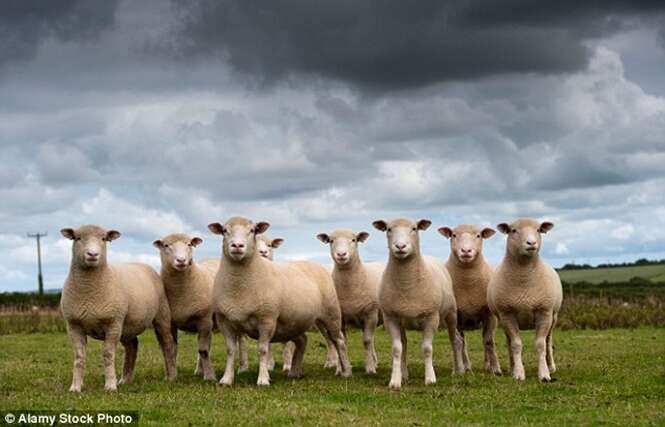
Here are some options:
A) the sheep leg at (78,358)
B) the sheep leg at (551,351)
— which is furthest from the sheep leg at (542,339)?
the sheep leg at (78,358)

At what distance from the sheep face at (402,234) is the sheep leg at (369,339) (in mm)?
2526

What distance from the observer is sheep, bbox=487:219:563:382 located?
1689 centimetres

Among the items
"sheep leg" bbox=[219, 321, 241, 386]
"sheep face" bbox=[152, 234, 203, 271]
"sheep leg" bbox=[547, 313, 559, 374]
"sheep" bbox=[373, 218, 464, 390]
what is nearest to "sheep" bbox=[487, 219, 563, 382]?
"sheep" bbox=[373, 218, 464, 390]

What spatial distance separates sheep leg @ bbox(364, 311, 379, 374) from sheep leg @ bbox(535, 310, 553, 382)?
3239mm

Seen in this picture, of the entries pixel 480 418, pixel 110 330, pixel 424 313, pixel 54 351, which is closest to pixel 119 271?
pixel 110 330

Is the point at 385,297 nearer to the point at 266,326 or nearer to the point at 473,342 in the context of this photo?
the point at 266,326

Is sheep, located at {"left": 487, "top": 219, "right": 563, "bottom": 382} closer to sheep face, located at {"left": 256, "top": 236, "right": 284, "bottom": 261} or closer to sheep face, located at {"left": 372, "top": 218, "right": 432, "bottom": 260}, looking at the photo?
sheep face, located at {"left": 372, "top": 218, "right": 432, "bottom": 260}

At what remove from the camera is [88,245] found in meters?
15.4

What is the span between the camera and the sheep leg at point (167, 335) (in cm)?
1725

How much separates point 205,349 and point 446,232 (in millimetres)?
5092

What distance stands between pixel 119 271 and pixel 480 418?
6968 millimetres

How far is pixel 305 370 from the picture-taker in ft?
65.3

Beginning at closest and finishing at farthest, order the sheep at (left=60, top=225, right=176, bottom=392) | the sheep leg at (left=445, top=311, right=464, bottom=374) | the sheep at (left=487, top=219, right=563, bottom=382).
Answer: the sheep at (left=60, top=225, right=176, bottom=392) < the sheep at (left=487, top=219, right=563, bottom=382) < the sheep leg at (left=445, top=311, right=464, bottom=374)

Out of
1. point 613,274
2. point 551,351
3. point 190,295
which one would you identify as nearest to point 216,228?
point 190,295
